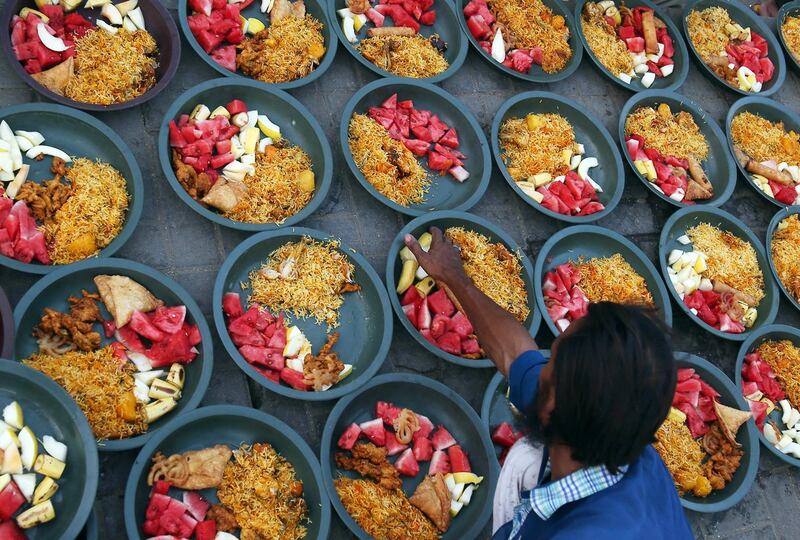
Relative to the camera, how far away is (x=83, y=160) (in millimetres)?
4000

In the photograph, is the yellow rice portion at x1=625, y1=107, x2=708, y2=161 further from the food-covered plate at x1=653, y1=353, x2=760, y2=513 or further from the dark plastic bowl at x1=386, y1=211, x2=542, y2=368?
the food-covered plate at x1=653, y1=353, x2=760, y2=513

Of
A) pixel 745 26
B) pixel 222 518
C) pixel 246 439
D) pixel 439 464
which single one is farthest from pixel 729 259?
pixel 222 518

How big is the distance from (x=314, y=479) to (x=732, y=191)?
4.30 meters

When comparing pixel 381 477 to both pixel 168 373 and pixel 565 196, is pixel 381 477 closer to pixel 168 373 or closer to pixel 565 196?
pixel 168 373

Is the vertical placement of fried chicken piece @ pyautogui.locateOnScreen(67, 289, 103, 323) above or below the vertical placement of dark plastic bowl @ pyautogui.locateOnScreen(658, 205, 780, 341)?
below

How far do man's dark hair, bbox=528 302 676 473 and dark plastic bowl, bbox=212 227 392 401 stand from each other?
173 cm

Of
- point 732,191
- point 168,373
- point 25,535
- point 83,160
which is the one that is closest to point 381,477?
point 168,373

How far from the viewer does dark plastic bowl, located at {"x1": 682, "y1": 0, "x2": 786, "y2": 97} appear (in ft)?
21.6

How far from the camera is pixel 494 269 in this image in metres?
4.63

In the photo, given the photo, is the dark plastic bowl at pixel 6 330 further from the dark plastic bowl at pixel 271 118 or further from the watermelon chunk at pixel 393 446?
the watermelon chunk at pixel 393 446

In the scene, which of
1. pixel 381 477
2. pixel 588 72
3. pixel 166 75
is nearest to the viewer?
pixel 381 477

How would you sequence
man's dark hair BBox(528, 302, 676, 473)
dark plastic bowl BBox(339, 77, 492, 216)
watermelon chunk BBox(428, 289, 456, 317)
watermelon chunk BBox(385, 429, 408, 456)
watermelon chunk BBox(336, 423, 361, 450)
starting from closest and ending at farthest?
man's dark hair BBox(528, 302, 676, 473)
watermelon chunk BBox(336, 423, 361, 450)
watermelon chunk BBox(385, 429, 408, 456)
watermelon chunk BBox(428, 289, 456, 317)
dark plastic bowl BBox(339, 77, 492, 216)

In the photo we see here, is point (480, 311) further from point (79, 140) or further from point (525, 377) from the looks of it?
point (79, 140)

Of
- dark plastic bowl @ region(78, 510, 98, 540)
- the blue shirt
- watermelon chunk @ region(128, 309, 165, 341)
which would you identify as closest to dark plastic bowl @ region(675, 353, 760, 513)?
the blue shirt
